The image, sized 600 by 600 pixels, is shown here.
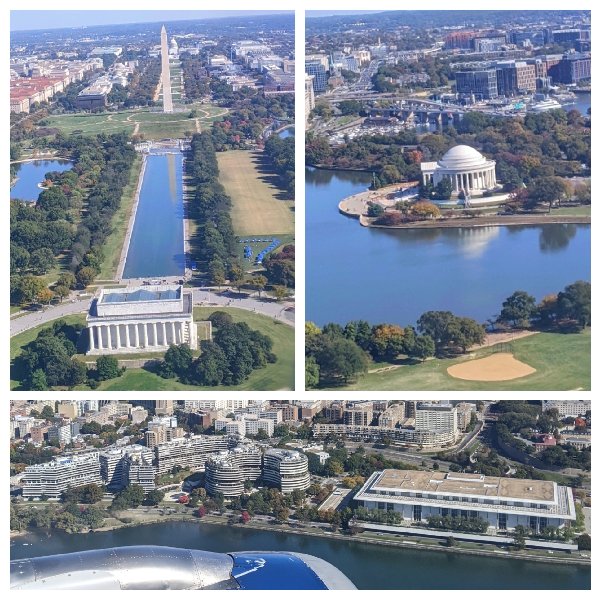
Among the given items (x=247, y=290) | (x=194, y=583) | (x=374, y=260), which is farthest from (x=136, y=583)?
(x=374, y=260)

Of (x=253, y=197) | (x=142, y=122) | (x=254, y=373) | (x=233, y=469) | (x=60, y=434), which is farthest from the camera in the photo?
(x=60, y=434)

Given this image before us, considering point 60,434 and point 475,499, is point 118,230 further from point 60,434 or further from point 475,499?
point 475,499

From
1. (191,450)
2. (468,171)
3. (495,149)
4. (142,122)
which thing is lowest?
(191,450)

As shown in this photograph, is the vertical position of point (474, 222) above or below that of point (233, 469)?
above

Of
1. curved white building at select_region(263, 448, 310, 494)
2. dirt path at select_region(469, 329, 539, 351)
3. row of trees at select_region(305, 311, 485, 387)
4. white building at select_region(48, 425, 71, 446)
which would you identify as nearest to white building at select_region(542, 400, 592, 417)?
dirt path at select_region(469, 329, 539, 351)

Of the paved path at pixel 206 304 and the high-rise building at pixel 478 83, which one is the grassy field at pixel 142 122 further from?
the high-rise building at pixel 478 83

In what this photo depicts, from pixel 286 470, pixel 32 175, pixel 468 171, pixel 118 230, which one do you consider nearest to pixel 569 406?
pixel 468 171
